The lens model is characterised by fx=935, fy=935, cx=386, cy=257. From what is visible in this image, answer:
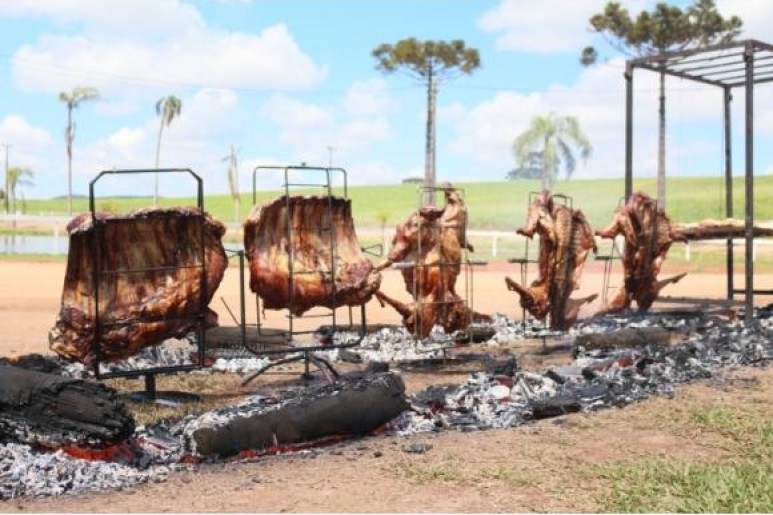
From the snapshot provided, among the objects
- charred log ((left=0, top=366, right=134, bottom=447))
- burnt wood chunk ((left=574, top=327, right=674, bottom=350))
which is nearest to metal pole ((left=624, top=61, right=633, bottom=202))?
burnt wood chunk ((left=574, top=327, right=674, bottom=350))

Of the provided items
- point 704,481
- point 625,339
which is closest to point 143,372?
point 704,481

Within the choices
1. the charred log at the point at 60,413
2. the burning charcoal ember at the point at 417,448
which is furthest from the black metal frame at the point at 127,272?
the burning charcoal ember at the point at 417,448

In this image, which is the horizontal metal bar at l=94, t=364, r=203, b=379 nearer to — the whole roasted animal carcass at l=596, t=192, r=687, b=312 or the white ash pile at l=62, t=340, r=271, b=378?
the white ash pile at l=62, t=340, r=271, b=378

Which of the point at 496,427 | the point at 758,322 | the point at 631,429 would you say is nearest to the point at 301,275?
the point at 496,427

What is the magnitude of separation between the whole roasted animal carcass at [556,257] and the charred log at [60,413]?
7754mm

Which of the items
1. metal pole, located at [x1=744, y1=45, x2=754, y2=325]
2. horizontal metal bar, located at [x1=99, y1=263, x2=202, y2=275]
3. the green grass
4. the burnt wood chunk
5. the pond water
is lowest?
the green grass

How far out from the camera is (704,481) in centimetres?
648

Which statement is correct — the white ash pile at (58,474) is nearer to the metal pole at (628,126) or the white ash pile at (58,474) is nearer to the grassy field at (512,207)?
the metal pole at (628,126)

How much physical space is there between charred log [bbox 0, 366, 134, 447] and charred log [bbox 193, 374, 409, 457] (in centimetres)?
66

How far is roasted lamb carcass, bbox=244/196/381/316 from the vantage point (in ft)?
34.3

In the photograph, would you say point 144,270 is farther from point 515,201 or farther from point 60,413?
point 515,201

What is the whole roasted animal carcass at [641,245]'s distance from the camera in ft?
53.9

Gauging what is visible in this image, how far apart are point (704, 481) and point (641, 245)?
10.6 m

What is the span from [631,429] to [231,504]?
3879 mm
